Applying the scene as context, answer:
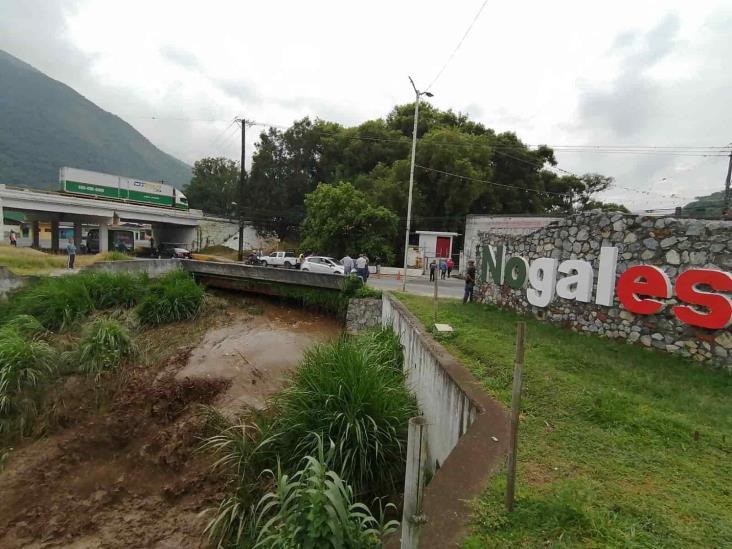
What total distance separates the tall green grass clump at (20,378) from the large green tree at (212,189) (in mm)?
43716

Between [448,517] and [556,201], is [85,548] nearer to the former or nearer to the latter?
[448,517]

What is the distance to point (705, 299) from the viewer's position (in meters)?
5.72

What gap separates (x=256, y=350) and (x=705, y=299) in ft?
35.6

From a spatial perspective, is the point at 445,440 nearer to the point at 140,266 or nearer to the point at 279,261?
the point at 140,266

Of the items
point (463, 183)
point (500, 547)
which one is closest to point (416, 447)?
point (500, 547)

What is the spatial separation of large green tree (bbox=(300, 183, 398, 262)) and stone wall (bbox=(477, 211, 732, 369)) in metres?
17.8

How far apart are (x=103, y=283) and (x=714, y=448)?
17.7 meters

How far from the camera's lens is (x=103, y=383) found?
9.89m

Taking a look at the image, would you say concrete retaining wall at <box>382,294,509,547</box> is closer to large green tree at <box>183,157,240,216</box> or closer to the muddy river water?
the muddy river water

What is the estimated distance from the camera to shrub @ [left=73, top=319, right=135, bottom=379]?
10.2 metres

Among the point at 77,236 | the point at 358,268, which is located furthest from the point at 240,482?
the point at 77,236

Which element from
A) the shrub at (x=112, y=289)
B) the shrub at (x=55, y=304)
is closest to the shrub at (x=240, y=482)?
the shrub at (x=55, y=304)

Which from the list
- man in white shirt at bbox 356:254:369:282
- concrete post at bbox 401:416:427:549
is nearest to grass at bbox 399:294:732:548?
concrete post at bbox 401:416:427:549

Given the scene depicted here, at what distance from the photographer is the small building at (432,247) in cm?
2685
